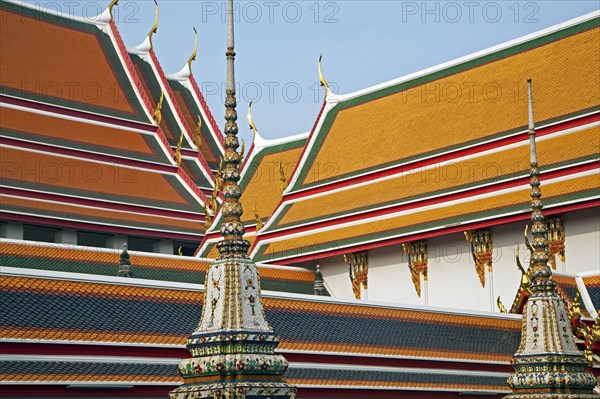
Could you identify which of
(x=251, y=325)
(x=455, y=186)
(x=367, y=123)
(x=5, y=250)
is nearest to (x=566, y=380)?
(x=251, y=325)

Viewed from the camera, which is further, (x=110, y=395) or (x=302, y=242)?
(x=302, y=242)

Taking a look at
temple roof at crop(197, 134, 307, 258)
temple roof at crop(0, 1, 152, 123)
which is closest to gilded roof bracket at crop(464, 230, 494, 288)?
temple roof at crop(197, 134, 307, 258)

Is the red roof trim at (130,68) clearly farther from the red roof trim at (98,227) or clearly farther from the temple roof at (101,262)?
the temple roof at (101,262)

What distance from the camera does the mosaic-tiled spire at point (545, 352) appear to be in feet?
32.1

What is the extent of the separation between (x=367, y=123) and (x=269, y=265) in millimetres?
5248

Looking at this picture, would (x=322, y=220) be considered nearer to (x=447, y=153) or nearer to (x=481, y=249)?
(x=447, y=153)

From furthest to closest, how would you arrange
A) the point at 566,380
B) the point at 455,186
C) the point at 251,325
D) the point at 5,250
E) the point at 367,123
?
1. the point at 367,123
2. the point at 455,186
3. the point at 5,250
4. the point at 566,380
5. the point at 251,325

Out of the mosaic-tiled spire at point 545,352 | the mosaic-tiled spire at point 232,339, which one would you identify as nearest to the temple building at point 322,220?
the mosaic-tiled spire at point 545,352

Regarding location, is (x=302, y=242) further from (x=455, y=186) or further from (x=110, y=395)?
(x=110, y=395)

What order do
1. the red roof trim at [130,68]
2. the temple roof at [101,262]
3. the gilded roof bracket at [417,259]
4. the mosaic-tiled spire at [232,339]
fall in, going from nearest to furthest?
the mosaic-tiled spire at [232,339] < the temple roof at [101,262] < the gilded roof bracket at [417,259] < the red roof trim at [130,68]

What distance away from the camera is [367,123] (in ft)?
101

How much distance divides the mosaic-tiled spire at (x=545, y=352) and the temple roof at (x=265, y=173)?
21.2 metres

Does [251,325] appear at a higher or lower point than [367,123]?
lower

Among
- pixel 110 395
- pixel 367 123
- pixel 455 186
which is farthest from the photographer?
pixel 367 123
